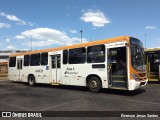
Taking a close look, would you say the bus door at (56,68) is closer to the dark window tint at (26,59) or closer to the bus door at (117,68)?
the dark window tint at (26,59)

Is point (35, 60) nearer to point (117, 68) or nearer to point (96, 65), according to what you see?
point (96, 65)

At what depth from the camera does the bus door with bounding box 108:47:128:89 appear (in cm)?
1105

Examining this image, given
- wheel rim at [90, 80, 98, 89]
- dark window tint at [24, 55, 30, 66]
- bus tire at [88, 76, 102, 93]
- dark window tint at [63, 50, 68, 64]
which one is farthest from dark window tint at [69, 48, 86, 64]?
dark window tint at [24, 55, 30, 66]

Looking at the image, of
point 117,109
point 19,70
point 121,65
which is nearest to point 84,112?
point 117,109

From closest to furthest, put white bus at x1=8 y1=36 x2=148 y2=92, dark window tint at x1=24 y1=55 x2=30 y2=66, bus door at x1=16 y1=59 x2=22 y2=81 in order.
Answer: white bus at x1=8 y1=36 x2=148 y2=92 → dark window tint at x1=24 y1=55 x2=30 y2=66 → bus door at x1=16 y1=59 x2=22 y2=81

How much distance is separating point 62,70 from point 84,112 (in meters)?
7.20

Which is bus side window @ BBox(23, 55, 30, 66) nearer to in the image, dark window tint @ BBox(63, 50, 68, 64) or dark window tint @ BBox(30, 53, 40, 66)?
dark window tint @ BBox(30, 53, 40, 66)

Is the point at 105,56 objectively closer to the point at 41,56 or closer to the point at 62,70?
the point at 62,70

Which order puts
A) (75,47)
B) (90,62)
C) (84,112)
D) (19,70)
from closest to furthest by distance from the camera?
(84,112), (90,62), (75,47), (19,70)

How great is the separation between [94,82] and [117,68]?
1864 millimetres

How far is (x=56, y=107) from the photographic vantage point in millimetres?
8680

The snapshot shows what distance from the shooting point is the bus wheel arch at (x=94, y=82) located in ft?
Result: 40.2

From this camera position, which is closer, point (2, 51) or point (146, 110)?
point (146, 110)

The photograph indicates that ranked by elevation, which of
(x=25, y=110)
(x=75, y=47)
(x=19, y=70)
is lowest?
(x=25, y=110)
